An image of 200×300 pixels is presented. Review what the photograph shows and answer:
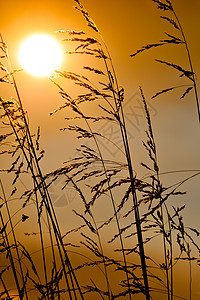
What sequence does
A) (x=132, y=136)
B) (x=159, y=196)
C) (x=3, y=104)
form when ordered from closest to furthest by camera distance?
(x=159, y=196) → (x=3, y=104) → (x=132, y=136)

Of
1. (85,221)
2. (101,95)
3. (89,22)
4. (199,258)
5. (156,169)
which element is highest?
(89,22)

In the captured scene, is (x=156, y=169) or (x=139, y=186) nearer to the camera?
(x=139, y=186)

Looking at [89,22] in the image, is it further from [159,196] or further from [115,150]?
[115,150]

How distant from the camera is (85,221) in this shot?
1.51m

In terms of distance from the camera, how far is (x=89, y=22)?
1.32 m

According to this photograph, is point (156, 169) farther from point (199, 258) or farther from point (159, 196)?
point (199, 258)

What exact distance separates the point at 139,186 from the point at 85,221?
1.23 ft

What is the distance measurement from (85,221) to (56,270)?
0.74ft

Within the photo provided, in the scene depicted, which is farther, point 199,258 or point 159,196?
point 199,258

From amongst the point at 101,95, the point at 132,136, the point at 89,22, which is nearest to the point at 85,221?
the point at 101,95

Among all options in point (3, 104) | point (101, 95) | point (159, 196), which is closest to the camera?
point (159, 196)

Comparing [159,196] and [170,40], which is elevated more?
[170,40]

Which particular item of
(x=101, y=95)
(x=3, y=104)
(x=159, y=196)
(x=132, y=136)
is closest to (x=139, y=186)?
(x=159, y=196)

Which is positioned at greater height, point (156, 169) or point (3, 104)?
point (3, 104)
